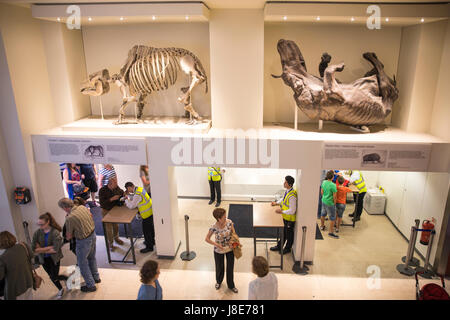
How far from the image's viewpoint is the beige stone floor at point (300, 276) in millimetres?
4956

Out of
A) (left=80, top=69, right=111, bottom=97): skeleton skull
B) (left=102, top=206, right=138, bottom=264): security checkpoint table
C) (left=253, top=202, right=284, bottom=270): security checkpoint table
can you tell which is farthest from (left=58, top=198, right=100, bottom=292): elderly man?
(left=253, top=202, right=284, bottom=270): security checkpoint table

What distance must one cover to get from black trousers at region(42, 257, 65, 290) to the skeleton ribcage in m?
3.18

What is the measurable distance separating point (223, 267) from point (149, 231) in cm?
178

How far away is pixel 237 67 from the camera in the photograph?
5625 mm

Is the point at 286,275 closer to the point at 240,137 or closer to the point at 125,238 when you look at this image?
the point at 240,137

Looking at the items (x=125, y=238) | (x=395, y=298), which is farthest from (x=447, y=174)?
(x=125, y=238)

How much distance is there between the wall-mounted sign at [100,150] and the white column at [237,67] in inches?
61.2

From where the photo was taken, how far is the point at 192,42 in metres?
6.23

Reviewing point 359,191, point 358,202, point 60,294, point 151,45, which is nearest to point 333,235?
point 358,202

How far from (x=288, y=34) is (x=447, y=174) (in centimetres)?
368

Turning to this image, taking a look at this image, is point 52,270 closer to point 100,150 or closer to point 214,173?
point 100,150

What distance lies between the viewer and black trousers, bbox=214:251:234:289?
4.75m

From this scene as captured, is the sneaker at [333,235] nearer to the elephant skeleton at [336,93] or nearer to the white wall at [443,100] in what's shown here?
the elephant skeleton at [336,93]

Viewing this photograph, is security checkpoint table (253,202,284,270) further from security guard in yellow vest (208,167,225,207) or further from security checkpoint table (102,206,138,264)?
security checkpoint table (102,206,138,264)
